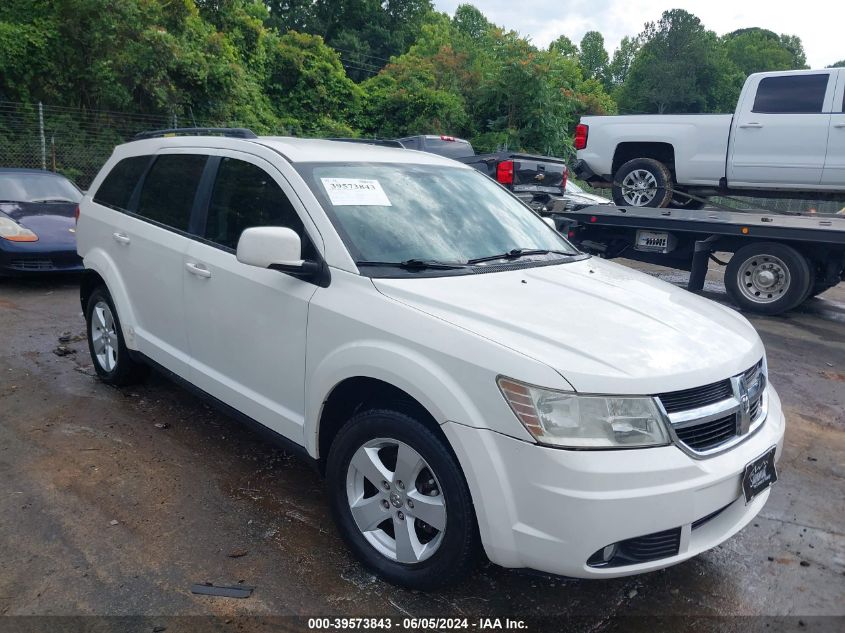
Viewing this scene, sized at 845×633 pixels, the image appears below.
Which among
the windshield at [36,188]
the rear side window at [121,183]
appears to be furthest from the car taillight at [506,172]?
the rear side window at [121,183]

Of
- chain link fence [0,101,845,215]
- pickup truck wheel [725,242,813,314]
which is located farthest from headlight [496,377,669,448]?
chain link fence [0,101,845,215]

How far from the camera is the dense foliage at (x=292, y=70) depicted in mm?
15633

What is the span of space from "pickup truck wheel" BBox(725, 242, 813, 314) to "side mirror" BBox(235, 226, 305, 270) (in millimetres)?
7051

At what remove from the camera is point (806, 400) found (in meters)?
5.48

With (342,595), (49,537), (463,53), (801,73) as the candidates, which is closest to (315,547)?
(342,595)

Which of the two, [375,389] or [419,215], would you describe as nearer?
[375,389]

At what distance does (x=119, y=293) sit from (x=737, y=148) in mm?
7463

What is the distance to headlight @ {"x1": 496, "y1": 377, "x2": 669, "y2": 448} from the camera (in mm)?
2295

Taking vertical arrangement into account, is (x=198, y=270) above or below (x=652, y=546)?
above

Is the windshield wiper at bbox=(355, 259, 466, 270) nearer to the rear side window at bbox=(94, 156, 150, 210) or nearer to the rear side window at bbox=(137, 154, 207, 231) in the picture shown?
the rear side window at bbox=(137, 154, 207, 231)

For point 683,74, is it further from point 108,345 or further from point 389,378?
point 389,378

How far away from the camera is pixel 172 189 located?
416 centimetres

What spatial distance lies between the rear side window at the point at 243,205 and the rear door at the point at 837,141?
23.7 ft

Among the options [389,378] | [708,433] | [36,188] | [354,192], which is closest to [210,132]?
[354,192]
